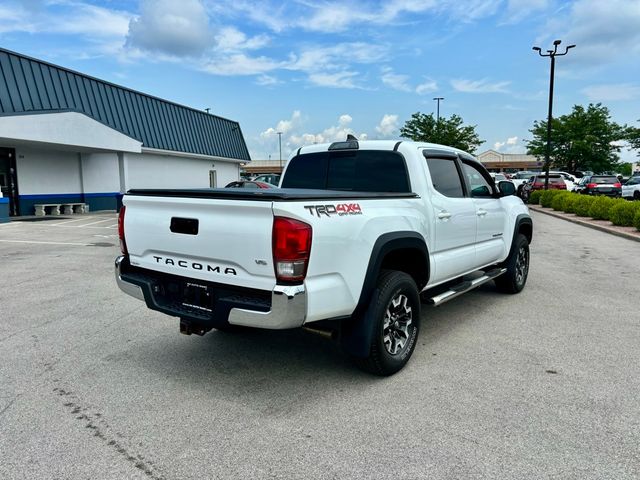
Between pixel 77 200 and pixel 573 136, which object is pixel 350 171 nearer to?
pixel 77 200

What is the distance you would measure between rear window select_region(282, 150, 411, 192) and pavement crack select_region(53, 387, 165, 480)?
2920mm

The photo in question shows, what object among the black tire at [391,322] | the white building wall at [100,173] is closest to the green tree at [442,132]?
the white building wall at [100,173]

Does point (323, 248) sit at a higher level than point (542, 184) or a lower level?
lower

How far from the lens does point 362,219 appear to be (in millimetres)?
3584

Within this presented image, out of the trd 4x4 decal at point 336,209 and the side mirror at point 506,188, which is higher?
the side mirror at point 506,188

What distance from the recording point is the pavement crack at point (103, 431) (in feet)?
8.99

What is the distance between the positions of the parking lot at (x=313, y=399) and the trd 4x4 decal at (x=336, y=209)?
1.37 metres

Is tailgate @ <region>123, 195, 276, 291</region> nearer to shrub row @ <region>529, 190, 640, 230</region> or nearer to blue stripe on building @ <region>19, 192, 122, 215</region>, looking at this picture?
shrub row @ <region>529, 190, 640, 230</region>

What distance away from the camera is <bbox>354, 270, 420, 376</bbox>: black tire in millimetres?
3709

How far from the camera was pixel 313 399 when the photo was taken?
3562 mm

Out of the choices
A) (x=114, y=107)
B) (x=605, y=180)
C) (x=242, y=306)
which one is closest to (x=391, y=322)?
(x=242, y=306)

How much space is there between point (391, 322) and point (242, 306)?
135 cm

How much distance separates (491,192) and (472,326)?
179 cm

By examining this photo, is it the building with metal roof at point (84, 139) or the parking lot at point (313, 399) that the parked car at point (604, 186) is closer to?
the building with metal roof at point (84, 139)
